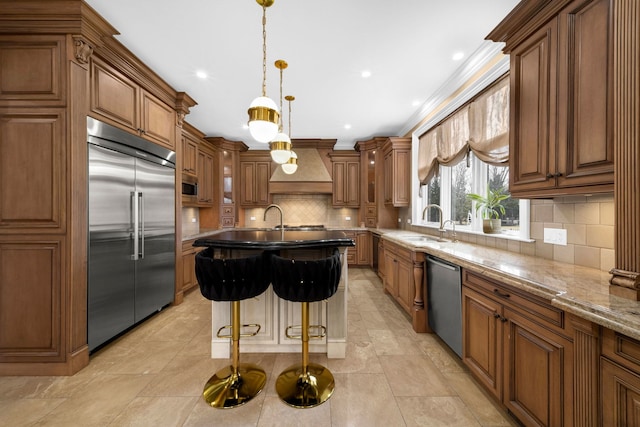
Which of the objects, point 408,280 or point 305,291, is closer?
point 305,291

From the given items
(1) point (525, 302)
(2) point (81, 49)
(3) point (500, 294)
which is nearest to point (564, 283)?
(1) point (525, 302)

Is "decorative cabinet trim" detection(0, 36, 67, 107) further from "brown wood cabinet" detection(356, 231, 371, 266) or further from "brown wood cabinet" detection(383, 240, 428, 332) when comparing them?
"brown wood cabinet" detection(356, 231, 371, 266)

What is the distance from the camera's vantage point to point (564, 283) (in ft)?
4.12

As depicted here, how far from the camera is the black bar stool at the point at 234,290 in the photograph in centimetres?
158

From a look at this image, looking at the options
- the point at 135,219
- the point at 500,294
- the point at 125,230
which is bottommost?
the point at 500,294

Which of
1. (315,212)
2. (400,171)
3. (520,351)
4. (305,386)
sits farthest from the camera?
(315,212)

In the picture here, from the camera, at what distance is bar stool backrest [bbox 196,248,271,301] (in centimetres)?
157

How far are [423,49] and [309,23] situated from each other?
111 cm

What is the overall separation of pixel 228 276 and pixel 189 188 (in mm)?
3157

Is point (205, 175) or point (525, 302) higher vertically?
point (205, 175)

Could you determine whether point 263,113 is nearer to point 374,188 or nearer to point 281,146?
point 281,146

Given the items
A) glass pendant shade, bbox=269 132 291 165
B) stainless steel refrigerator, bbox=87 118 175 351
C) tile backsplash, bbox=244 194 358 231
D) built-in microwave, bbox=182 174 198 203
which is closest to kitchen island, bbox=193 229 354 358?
stainless steel refrigerator, bbox=87 118 175 351

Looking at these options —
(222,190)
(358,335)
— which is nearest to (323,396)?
(358,335)

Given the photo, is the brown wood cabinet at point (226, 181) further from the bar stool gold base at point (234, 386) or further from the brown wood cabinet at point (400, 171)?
the bar stool gold base at point (234, 386)
